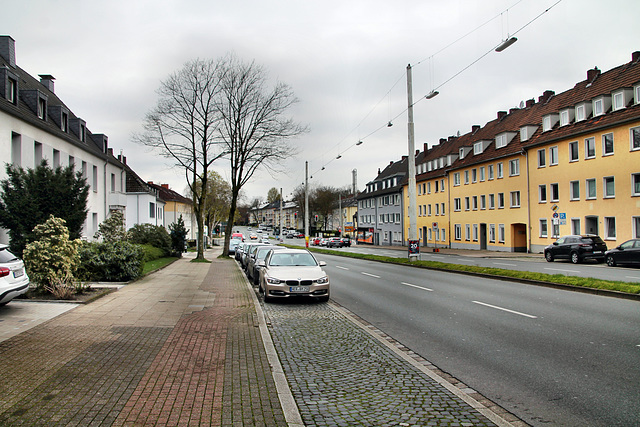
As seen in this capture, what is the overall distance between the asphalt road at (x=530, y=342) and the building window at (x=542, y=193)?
25.6 m

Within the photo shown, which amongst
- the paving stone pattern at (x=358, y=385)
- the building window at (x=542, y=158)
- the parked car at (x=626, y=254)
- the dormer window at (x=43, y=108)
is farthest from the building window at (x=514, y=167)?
the paving stone pattern at (x=358, y=385)

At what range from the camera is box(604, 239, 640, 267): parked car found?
2142cm

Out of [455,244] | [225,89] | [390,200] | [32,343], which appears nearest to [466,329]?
[32,343]

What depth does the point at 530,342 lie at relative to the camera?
7.29 m

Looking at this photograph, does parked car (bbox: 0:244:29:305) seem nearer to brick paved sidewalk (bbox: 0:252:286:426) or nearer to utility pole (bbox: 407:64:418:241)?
brick paved sidewalk (bbox: 0:252:286:426)

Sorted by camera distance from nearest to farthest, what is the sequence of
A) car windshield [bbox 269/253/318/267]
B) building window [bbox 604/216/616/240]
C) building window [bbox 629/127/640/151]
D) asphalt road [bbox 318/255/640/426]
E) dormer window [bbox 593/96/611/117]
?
1. asphalt road [bbox 318/255/640/426]
2. car windshield [bbox 269/253/318/267]
3. building window [bbox 629/127/640/151]
4. building window [bbox 604/216/616/240]
5. dormer window [bbox 593/96/611/117]

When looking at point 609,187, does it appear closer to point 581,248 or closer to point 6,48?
point 581,248

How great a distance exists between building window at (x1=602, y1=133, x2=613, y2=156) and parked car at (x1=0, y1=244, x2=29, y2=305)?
105 ft

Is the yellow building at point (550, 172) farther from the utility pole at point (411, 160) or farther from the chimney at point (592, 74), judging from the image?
the utility pole at point (411, 160)

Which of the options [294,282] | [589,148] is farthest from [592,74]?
[294,282]

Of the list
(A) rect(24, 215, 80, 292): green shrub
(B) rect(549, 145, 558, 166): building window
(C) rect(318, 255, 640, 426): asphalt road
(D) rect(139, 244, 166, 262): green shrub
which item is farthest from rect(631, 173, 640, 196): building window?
(A) rect(24, 215, 80, 292): green shrub

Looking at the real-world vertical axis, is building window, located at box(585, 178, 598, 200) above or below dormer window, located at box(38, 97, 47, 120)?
below

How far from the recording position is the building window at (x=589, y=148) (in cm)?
3146

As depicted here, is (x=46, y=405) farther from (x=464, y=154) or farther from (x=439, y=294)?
(x=464, y=154)
